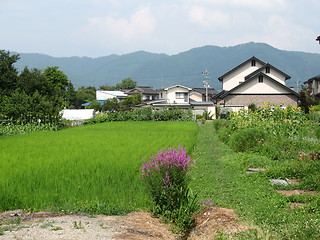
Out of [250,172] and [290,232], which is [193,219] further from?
[250,172]

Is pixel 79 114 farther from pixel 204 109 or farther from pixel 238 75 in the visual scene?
pixel 238 75

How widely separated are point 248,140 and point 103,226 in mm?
10388

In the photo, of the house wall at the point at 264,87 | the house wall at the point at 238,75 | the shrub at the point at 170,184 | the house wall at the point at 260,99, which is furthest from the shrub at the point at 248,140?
the house wall at the point at 238,75

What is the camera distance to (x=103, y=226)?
5.48 metres

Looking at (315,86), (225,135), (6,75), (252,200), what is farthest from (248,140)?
(315,86)

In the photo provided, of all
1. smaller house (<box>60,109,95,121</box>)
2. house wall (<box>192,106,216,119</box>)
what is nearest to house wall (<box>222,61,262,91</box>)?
house wall (<box>192,106,216,119</box>)

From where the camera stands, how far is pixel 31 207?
6.89 meters

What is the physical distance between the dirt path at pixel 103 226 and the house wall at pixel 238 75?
44109mm

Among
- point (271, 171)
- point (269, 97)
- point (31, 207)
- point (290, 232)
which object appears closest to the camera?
point (290, 232)

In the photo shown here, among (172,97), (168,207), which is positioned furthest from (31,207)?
(172,97)

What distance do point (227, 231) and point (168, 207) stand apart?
1.06 m

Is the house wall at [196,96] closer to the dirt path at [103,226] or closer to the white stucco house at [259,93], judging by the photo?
the white stucco house at [259,93]

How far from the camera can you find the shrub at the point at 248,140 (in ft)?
48.4

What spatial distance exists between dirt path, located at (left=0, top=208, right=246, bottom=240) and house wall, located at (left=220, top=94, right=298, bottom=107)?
3932cm
